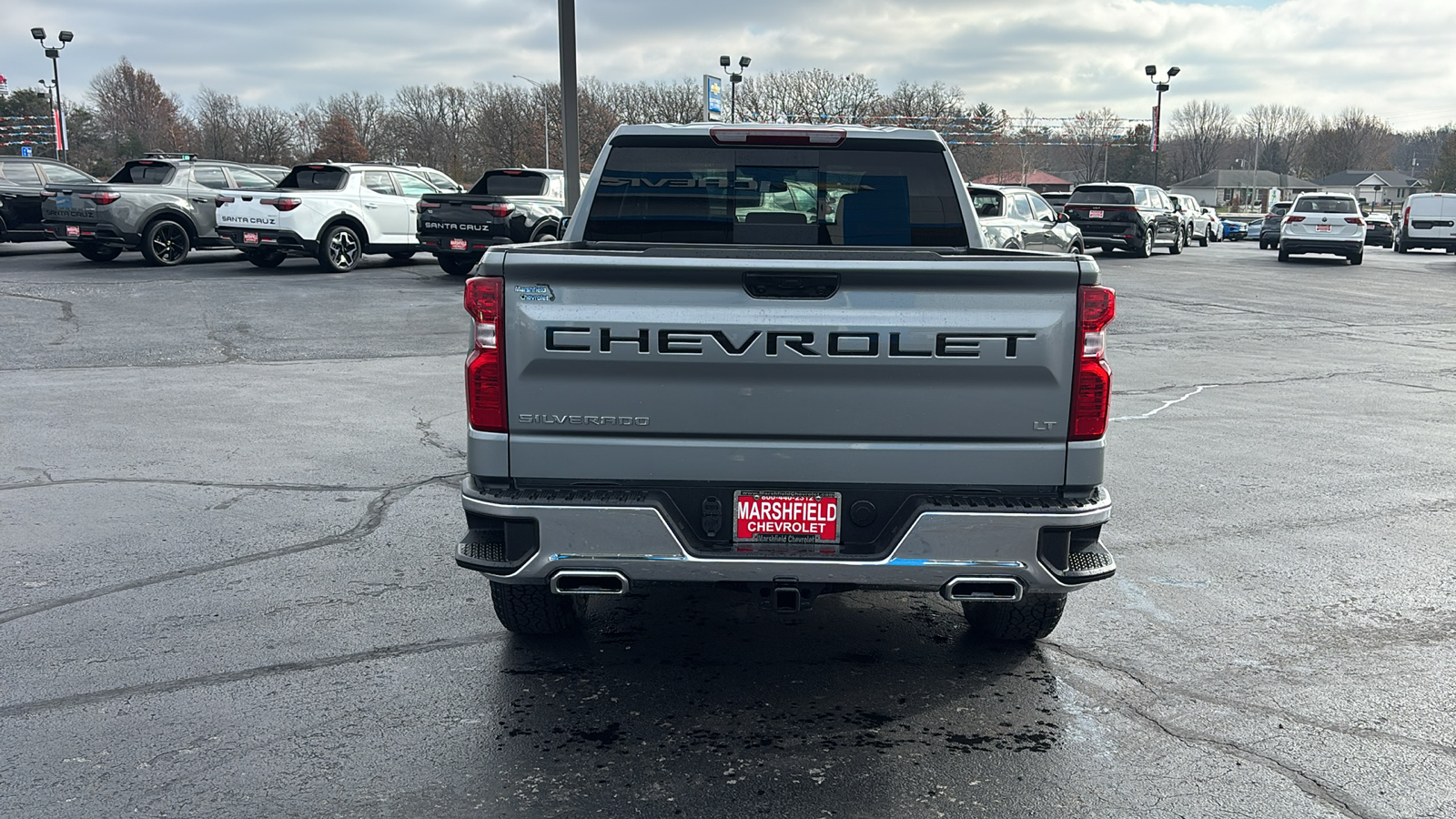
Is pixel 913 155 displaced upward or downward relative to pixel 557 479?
upward

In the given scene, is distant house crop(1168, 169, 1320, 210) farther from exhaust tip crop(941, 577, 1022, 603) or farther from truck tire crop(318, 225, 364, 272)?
exhaust tip crop(941, 577, 1022, 603)

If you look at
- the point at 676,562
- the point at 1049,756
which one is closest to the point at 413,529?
the point at 676,562

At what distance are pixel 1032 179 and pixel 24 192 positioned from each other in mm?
105430

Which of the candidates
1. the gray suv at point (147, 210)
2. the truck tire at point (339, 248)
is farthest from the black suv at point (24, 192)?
the truck tire at point (339, 248)

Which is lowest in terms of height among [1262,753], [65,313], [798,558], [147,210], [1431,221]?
[1262,753]

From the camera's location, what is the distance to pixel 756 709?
378 cm

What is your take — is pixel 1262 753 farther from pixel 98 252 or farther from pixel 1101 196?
pixel 1101 196

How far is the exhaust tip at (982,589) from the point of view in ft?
11.5

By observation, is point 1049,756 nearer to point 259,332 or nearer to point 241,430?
point 241,430

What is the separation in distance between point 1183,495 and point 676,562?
4.24 metres

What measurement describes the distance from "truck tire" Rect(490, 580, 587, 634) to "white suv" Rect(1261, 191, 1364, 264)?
91.6 ft

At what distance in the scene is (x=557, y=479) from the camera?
11.6 feet

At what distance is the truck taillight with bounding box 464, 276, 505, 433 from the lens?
11.2 feet

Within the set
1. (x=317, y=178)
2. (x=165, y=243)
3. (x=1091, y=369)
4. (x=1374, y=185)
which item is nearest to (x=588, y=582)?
(x=1091, y=369)
